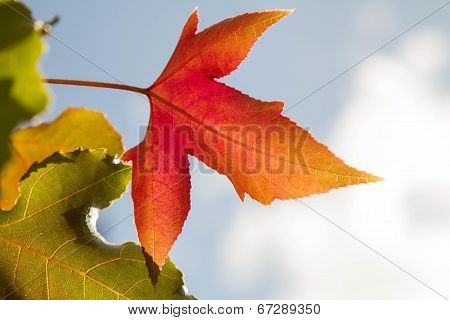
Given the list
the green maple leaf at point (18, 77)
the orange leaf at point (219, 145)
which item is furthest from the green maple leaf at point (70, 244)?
the green maple leaf at point (18, 77)

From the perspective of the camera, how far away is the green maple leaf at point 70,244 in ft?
2.98

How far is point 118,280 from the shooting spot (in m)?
0.94

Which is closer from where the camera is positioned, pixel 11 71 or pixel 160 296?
pixel 11 71

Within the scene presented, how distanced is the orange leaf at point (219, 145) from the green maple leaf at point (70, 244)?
6 cm

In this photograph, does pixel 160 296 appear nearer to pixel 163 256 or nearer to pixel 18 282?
pixel 163 256

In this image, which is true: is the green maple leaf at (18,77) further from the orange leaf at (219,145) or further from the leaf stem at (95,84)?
the orange leaf at (219,145)

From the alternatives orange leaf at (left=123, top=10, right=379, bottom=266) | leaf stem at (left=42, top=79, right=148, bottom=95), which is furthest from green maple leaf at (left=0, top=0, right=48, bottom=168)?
orange leaf at (left=123, top=10, right=379, bottom=266)

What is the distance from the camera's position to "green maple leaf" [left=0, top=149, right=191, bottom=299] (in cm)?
91

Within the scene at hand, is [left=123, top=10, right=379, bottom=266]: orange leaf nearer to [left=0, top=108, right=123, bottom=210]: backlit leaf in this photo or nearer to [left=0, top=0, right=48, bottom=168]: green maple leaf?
[left=0, top=108, right=123, bottom=210]: backlit leaf

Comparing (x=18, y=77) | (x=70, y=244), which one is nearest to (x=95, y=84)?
(x=70, y=244)

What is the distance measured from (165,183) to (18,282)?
1.05 feet

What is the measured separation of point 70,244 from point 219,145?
340 mm

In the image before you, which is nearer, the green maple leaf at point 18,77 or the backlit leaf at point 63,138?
the green maple leaf at point 18,77

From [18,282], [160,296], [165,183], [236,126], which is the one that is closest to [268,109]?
[236,126]
